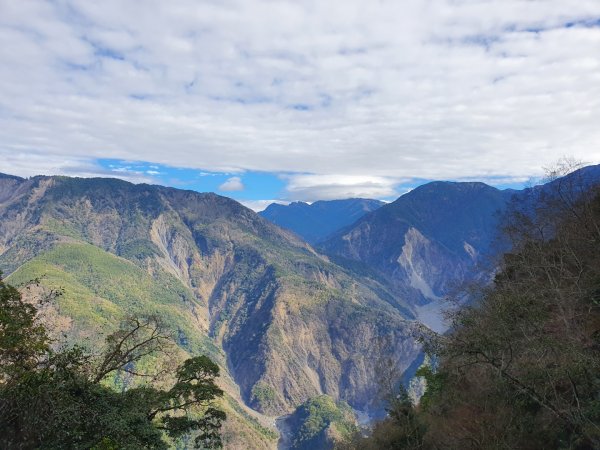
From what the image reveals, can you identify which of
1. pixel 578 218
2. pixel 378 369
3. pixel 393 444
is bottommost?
pixel 393 444

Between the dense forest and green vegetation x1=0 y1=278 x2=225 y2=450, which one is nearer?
the dense forest

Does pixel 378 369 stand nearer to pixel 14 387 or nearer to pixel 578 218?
pixel 578 218

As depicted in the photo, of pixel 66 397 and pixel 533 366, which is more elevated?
pixel 533 366

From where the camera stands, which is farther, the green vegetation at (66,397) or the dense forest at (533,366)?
the green vegetation at (66,397)

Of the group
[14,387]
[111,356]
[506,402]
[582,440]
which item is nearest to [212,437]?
[111,356]
